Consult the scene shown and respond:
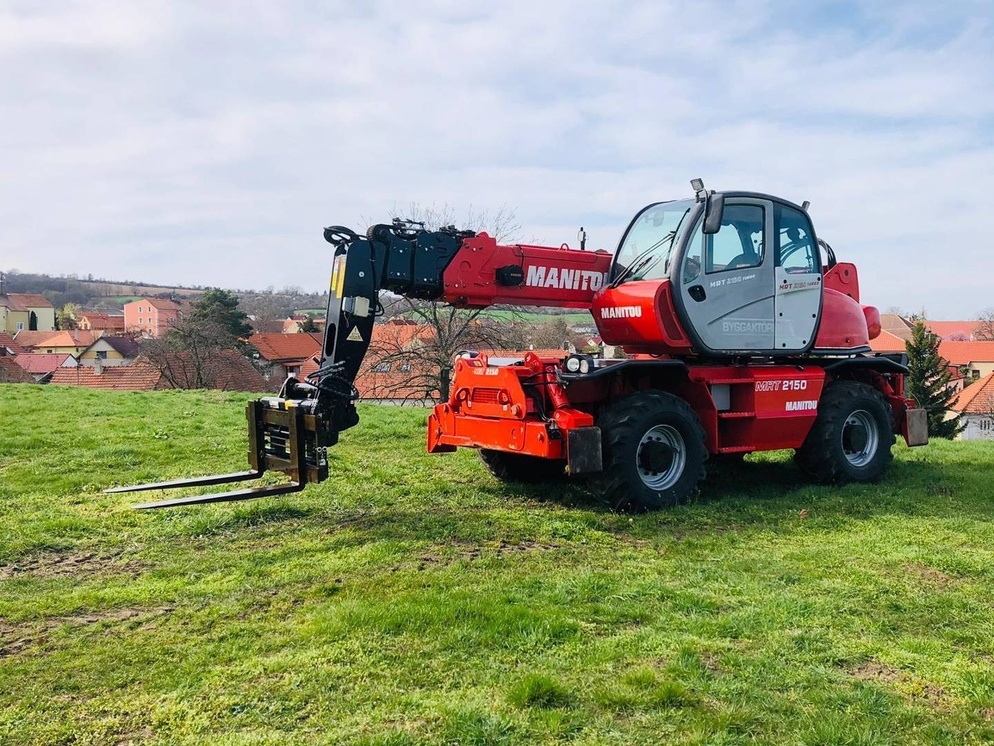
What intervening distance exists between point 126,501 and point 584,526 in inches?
161

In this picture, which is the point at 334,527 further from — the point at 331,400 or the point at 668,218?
the point at 668,218

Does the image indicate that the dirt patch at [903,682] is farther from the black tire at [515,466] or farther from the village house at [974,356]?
the village house at [974,356]

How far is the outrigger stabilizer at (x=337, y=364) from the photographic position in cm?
689

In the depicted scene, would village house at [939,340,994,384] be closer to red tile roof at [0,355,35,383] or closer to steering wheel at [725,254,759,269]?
red tile roof at [0,355,35,383]

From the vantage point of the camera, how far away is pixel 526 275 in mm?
7918

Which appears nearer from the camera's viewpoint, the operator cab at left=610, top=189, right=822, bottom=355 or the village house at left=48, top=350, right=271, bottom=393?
the operator cab at left=610, top=189, right=822, bottom=355

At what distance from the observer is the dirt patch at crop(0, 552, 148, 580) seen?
5668mm

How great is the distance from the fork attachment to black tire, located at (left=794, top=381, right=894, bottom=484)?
5.04 m

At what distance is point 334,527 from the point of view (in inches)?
270

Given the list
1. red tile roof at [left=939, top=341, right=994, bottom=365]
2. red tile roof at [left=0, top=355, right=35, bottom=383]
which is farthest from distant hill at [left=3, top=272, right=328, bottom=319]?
red tile roof at [left=939, top=341, right=994, bottom=365]

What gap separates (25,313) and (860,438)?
358 feet

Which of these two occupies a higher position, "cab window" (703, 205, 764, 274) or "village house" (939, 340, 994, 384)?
"cab window" (703, 205, 764, 274)

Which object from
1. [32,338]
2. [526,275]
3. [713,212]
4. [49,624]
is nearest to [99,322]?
[32,338]

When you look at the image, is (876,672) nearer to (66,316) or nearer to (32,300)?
(66,316)
